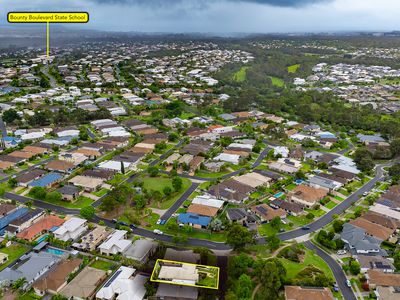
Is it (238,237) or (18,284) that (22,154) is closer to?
(18,284)

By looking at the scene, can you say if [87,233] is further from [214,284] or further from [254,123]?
[254,123]

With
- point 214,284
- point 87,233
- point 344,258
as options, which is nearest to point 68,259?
point 87,233

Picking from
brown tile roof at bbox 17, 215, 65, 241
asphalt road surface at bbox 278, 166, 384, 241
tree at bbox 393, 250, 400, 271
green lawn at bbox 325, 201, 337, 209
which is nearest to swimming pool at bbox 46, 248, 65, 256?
brown tile roof at bbox 17, 215, 65, 241

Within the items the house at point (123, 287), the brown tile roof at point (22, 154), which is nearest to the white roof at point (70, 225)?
the house at point (123, 287)

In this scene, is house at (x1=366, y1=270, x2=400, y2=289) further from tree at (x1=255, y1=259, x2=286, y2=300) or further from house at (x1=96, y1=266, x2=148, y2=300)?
house at (x1=96, y1=266, x2=148, y2=300)

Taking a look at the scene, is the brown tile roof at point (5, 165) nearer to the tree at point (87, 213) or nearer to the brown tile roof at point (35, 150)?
the brown tile roof at point (35, 150)
